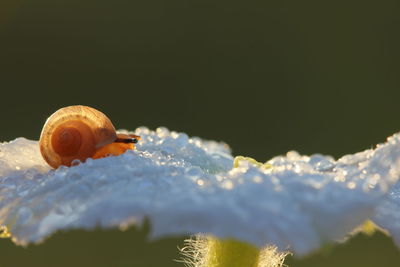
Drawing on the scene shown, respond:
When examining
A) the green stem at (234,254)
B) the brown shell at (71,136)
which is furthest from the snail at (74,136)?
the green stem at (234,254)

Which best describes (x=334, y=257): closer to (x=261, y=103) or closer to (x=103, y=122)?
(x=261, y=103)

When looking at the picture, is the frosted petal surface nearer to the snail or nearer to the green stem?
the snail

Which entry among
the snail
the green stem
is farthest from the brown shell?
the green stem

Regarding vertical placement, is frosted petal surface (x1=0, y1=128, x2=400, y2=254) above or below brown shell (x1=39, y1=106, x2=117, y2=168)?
below

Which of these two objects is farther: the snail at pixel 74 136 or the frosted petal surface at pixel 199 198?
the snail at pixel 74 136

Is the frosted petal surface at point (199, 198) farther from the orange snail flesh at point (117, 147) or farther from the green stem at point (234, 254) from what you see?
the green stem at point (234, 254)

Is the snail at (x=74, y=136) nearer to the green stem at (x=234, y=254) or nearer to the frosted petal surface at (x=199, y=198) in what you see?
the frosted petal surface at (x=199, y=198)

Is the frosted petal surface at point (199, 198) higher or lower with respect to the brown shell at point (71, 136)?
lower
